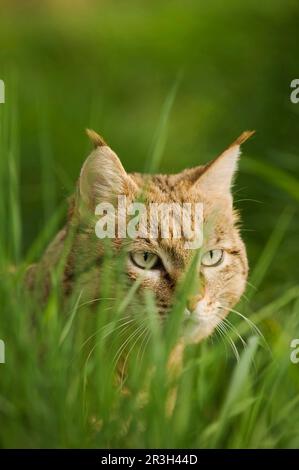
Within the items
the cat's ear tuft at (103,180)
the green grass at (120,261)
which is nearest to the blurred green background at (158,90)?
the green grass at (120,261)

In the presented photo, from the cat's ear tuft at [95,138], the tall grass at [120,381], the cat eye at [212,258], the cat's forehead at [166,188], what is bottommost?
the tall grass at [120,381]

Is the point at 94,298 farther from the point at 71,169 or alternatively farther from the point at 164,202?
the point at 71,169

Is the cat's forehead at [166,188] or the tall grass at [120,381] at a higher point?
the cat's forehead at [166,188]

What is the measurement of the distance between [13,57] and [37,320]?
3.89m

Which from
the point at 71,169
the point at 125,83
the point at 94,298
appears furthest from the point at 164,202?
the point at 125,83

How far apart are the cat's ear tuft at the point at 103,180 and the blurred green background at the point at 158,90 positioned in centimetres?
14

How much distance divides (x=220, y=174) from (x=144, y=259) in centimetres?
24

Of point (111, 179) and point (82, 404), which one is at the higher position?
point (111, 179)

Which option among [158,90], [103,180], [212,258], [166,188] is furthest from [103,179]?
[158,90]

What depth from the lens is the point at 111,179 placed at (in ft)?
5.91

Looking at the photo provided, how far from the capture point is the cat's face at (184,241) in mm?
1737

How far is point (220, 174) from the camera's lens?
188cm

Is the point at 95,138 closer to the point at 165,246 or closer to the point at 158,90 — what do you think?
the point at 165,246

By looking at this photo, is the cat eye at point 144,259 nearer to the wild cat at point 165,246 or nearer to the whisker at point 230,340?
the wild cat at point 165,246
